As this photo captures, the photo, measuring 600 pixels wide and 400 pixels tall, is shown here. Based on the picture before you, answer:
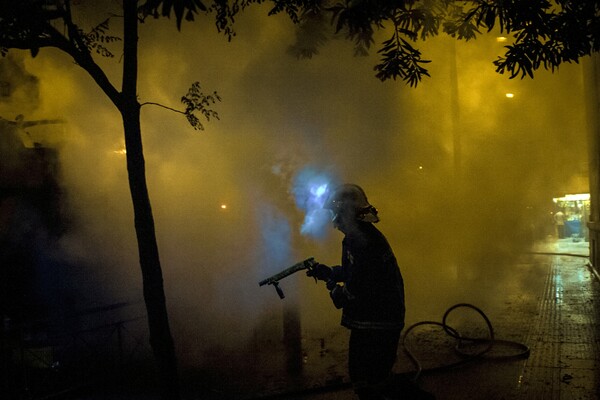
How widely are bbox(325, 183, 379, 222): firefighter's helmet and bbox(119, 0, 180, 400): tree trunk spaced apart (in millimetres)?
1342

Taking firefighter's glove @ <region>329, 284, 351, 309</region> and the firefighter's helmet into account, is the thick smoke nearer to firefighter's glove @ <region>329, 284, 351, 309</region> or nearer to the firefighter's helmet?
firefighter's glove @ <region>329, 284, 351, 309</region>

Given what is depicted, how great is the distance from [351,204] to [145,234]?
4.97 feet

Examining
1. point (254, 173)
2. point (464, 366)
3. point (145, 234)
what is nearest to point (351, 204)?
point (145, 234)

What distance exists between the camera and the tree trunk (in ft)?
11.3

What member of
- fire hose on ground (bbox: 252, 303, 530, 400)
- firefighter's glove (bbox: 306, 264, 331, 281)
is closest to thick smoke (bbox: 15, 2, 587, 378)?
fire hose on ground (bbox: 252, 303, 530, 400)

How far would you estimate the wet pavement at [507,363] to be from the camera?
14.4ft

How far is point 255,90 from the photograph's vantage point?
9.56 meters

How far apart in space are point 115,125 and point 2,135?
173 centimetres

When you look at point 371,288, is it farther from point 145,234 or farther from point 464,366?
point 464,366

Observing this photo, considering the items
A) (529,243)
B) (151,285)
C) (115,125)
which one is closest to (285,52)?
(115,125)

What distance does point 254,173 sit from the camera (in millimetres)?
10414

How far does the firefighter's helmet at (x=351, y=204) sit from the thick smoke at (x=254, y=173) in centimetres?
326

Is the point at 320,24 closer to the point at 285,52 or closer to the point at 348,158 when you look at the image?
the point at 285,52

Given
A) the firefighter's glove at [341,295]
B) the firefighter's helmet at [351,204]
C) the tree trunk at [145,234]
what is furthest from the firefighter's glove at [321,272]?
the tree trunk at [145,234]
